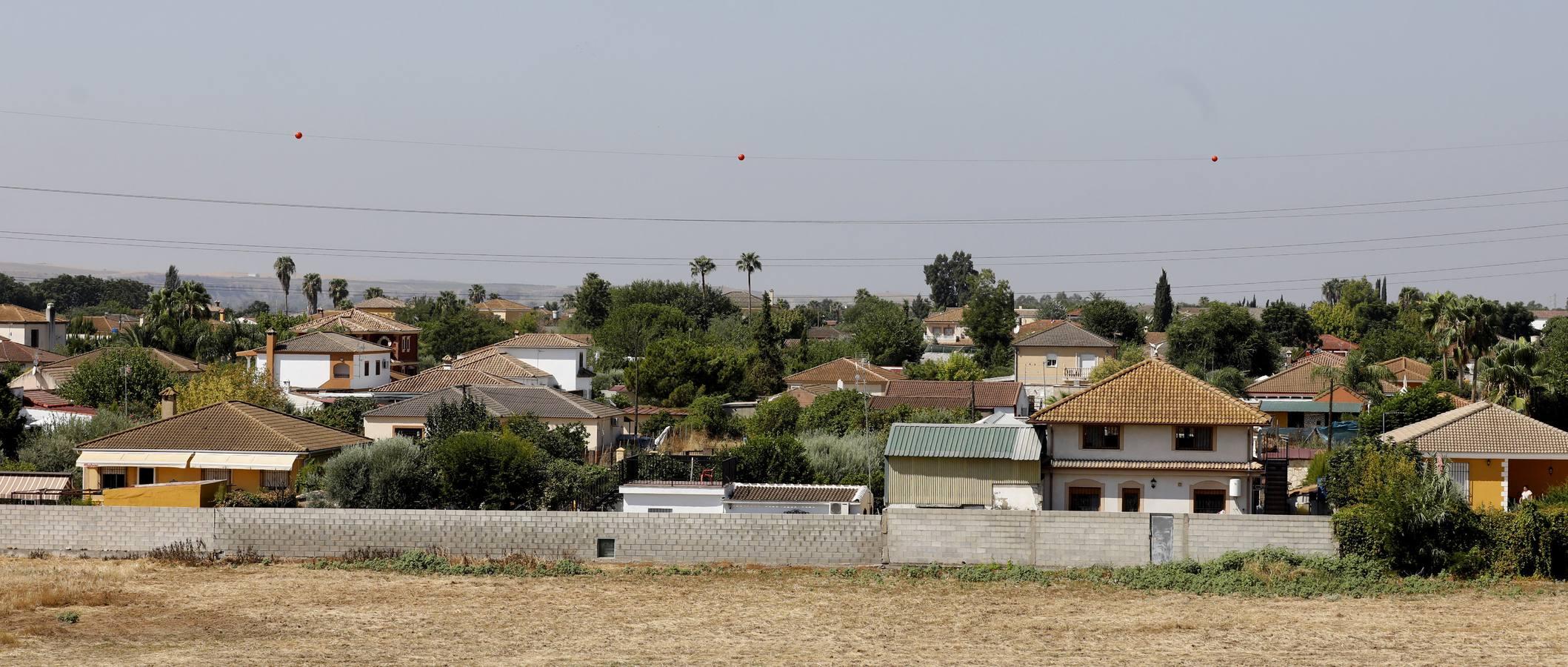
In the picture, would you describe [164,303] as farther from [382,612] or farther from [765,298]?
[382,612]

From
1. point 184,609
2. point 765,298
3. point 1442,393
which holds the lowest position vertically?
point 184,609

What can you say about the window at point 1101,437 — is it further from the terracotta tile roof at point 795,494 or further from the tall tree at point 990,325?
the tall tree at point 990,325

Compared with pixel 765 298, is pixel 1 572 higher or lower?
lower

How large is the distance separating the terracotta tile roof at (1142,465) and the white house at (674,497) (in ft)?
31.3

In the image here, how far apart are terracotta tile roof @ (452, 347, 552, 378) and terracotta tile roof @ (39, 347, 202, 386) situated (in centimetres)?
1490

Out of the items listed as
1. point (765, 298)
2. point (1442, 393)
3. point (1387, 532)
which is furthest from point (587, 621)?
point (765, 298)

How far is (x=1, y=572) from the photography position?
1318 inches

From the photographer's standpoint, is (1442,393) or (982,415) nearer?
(1442,393)

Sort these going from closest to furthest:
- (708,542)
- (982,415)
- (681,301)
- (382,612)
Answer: (382,612)
(708,542)
(982,415)
(681,301)

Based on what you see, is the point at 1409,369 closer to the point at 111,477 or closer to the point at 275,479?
the point at 275,479

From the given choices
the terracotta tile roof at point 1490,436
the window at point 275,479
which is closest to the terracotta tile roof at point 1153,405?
the terracotta tile roof at point 1490,436

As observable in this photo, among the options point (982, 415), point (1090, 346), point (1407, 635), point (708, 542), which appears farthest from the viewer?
point (1090, 346)

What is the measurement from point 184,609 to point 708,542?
12169 mm

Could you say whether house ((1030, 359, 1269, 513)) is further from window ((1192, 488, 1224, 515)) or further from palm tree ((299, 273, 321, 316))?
palm tree ((299, 273, 321, 316))
